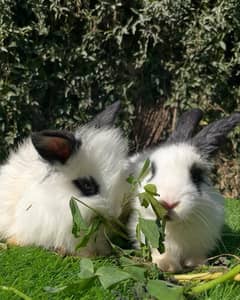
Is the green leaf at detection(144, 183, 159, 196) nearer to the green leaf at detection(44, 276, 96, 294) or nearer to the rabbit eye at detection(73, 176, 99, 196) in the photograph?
the rabbit eye at detection(73, 176, 99, 196)

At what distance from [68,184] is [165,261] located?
0.51 meters

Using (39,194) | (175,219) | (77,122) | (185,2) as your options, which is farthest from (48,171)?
(185,2)

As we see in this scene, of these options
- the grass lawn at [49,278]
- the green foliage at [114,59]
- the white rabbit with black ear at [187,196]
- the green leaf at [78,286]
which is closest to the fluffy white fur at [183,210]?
the white rabbit with black ear at [187,196]

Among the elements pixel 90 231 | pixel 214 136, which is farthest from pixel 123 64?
pixel 90 231

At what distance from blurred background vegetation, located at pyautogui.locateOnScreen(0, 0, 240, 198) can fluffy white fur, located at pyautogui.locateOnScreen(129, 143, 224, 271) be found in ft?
8.74

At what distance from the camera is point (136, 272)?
2.04 metres

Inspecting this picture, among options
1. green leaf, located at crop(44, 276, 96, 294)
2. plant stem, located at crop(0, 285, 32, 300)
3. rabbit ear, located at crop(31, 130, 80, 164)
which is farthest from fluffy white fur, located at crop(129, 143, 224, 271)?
plant stem, located at crop(0, 285, 32, 300)

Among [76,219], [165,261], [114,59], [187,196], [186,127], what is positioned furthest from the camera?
[114,59]

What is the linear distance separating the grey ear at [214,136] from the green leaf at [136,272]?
70 cm

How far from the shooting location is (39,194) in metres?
2.39

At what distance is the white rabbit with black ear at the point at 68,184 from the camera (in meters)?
2.31

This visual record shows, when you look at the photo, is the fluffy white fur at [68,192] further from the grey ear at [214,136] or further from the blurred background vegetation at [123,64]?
the blurred background vegetation at [123,64]

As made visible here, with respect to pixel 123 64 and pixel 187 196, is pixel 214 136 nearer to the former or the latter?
pixel 187 196

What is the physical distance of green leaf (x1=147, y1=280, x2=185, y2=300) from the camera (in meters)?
1.82
